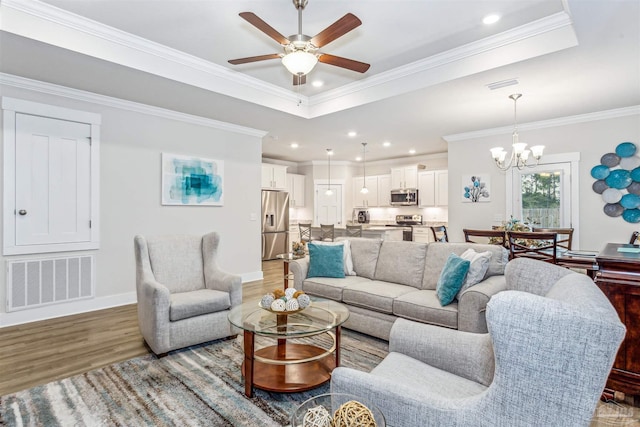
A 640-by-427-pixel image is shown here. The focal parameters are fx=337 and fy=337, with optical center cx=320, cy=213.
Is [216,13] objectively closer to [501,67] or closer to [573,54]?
[501,67]

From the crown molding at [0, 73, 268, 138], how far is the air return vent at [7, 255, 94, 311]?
6.36 feet

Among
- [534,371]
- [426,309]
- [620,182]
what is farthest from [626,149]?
[534,371]

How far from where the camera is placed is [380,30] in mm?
3125

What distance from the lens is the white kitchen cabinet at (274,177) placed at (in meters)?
8.37

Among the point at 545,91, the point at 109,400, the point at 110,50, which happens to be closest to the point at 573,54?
the point at 545,91

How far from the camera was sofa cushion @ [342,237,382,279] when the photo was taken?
12.8 ft

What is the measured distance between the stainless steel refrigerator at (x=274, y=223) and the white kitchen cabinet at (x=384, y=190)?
2591 millimetres

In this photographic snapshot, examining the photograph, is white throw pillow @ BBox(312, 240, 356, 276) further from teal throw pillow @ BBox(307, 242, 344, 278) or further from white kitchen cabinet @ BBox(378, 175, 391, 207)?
white kitchen cabinet @ BBox(378, 175, 391, 207)

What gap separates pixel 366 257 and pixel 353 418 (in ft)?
10.1

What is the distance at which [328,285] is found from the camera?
3604mm

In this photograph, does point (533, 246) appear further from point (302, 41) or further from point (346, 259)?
point (302, 41)

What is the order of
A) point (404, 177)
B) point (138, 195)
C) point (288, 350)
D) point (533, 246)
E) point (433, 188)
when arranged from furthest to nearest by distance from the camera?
1. point (404, 177)
2. point (433, 188)
3. point (138, 195)
4. point (533, 246)
5. point (288, 350)

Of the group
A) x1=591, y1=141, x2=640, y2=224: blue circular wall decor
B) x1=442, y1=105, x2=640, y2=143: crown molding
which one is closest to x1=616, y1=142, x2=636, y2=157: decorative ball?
x1=591, y1=141, x2=640, y2=224: blue circular wall decor

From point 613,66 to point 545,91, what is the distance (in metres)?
0.68
